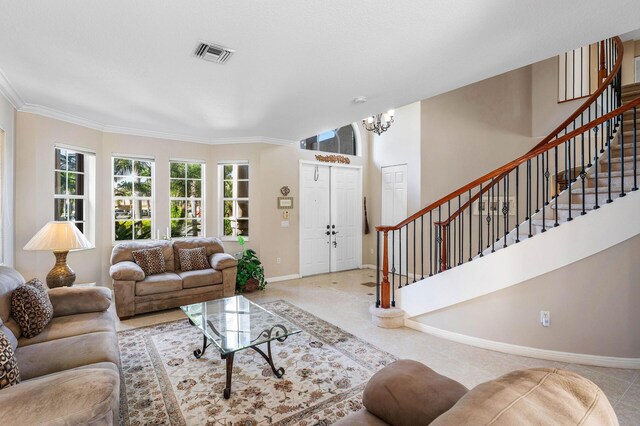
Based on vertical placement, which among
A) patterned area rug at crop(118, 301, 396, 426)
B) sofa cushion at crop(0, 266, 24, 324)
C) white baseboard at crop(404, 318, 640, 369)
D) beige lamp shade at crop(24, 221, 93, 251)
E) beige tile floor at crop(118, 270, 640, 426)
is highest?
beige lamp shade at crop(24, 221, 93, 251)

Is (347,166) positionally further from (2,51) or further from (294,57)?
(2,51)

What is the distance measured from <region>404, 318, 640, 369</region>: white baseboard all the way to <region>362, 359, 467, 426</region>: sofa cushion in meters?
2.02

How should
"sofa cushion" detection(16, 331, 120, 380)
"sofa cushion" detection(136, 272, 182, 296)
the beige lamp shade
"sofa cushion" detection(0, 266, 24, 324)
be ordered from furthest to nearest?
"sofa cushion" detection(136, 272, 182, 296)
the beige lamp shade
"sofa cushion" detection(0, 266, 24, 324)
"sofa cushion" detection(16, 331, 120, 380)

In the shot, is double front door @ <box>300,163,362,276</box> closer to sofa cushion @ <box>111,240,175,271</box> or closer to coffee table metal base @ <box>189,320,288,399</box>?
sofa cushion @ <box>111,240,175,271</box>

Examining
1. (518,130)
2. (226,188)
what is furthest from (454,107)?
(226,188)

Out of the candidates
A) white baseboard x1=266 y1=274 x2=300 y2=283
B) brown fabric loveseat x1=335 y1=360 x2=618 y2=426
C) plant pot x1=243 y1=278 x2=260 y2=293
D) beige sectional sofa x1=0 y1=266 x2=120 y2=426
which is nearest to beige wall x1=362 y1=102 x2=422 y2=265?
white baseboard x1=266 y1=274 x2=300 y2=283

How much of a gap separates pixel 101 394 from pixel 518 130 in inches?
229

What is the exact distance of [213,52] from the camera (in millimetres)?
2582

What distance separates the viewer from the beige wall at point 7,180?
11.3ft

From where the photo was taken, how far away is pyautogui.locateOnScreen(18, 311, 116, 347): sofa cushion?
7.31 ft

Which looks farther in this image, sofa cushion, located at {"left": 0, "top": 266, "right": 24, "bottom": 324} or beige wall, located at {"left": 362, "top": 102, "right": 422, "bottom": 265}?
beige wall, located at {"left": 362, "top": 102, "right": 422, "bottom": 265}

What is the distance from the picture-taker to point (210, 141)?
5715 mm

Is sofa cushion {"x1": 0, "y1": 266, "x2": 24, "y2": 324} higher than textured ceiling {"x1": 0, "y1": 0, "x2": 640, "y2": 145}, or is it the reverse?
textured ceiling {"x1": 0, "y1": 0, "x2": 640, "y2": 145}

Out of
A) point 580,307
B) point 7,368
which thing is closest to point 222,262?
point 7,368
